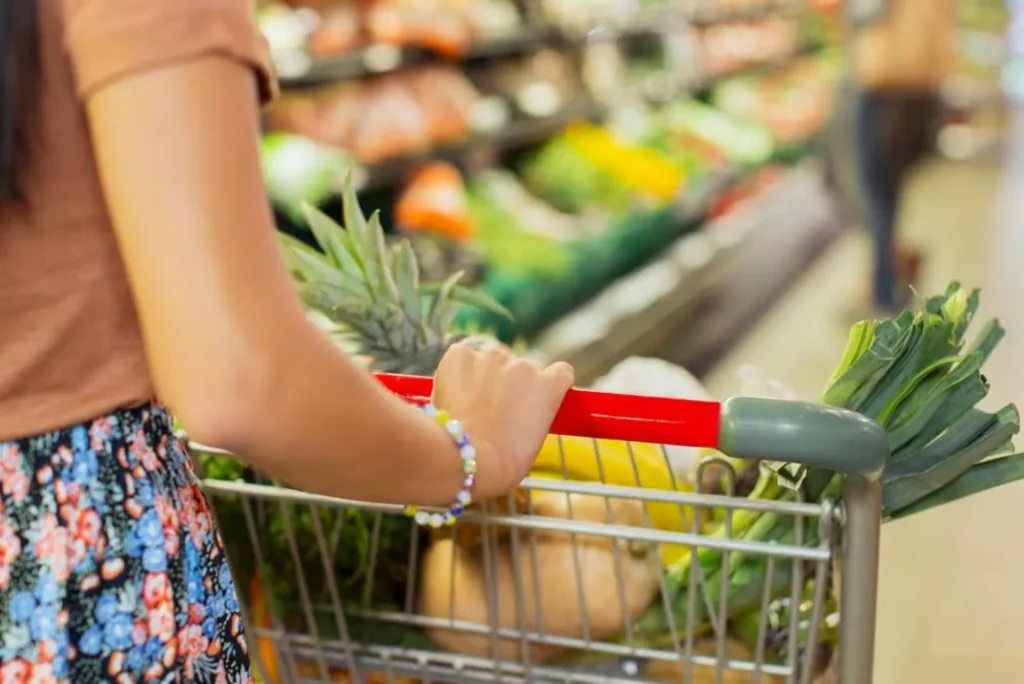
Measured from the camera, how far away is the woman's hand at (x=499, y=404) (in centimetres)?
93

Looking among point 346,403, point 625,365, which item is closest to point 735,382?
point 625,365

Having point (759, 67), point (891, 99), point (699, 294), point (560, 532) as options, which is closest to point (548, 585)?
point (560, 532)

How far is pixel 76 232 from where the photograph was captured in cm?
78

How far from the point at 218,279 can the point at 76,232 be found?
16 centimetres

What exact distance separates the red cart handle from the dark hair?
41 centimetres

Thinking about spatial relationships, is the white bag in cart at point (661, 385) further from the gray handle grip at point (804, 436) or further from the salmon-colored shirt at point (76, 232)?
the salmon-colored shirt at point (76, 232)

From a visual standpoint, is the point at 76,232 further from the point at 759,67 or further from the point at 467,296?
the point at 759,67

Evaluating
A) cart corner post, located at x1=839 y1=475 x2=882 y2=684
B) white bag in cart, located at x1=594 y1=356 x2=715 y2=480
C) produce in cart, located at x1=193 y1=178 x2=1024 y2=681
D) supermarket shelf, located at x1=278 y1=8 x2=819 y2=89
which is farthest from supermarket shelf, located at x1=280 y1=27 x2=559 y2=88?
cart corner post, located at x1=839 y1=475 x2=882 y2=684

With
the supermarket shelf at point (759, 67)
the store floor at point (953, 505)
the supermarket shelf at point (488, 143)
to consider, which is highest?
the supermarket shelf at point (759, 67)

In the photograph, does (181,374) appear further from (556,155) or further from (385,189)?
(556,155)

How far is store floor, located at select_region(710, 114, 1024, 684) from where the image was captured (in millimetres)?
2590

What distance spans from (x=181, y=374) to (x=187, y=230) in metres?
0.09

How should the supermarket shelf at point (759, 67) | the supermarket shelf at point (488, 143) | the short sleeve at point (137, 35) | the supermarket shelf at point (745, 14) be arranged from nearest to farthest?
1. the short sleeve at point (137, 35)
2. the supermarket shelf at point (488, 143)
3. the supermarket shelf at point (745, 14)
4. the supermarket shelf at point (759, 67)

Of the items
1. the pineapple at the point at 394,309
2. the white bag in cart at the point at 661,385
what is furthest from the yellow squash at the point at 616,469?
the white bag in cart at the point at 661,385
